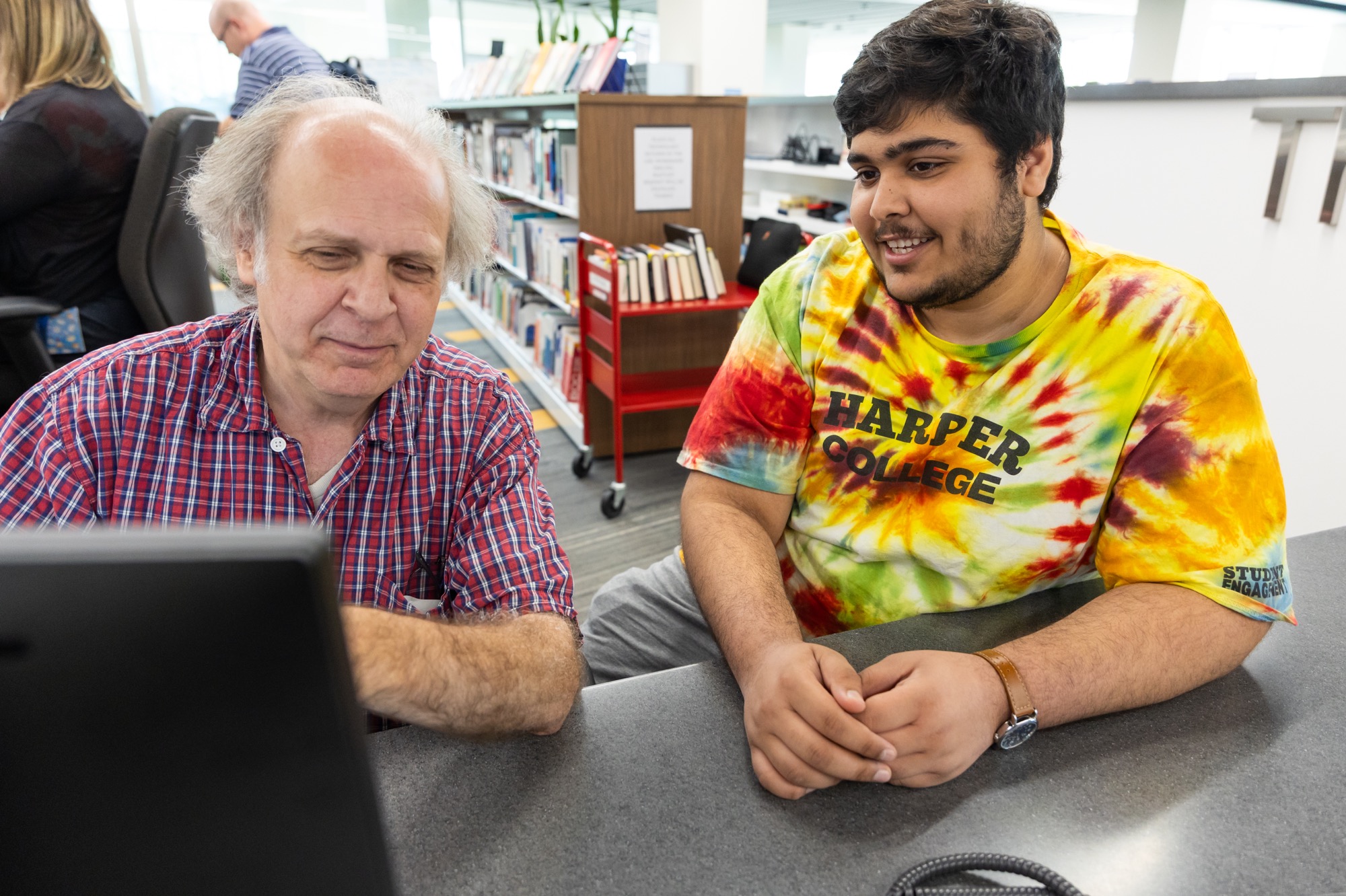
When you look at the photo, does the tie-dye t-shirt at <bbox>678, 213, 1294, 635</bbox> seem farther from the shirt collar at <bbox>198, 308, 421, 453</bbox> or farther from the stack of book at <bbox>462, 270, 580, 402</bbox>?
the stack of book at <bbox>462, 270, 580, 402</bbox>

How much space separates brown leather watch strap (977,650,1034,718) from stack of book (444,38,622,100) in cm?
269

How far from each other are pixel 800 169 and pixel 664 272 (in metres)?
2.77

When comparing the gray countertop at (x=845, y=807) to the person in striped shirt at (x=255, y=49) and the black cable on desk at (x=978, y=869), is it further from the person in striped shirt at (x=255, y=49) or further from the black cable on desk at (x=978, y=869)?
the person in striped shirt at (x=255, y=49)

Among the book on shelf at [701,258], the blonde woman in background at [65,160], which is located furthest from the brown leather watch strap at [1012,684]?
the book on shelf at [701,258]

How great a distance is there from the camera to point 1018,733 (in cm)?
73

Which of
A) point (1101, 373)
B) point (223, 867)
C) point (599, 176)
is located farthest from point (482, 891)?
point (599, 176)

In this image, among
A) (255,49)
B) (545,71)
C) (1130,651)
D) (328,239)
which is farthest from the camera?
(545,71)

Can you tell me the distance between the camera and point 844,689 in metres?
0.73

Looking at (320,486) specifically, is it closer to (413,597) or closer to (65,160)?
(413,597)

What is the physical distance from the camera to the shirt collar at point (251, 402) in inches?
36.6

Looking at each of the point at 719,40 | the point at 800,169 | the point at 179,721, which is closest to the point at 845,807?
the point at 179,721

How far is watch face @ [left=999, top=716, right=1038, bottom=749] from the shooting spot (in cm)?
73

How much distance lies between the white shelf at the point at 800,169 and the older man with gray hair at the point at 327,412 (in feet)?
13.1

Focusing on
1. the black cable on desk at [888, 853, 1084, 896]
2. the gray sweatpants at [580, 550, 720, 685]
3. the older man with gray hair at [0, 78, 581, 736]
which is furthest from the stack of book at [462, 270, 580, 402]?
the black cable on desk at [888, 853, 1084, 896]
